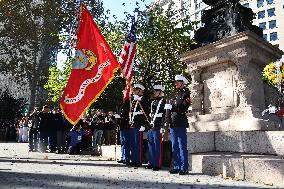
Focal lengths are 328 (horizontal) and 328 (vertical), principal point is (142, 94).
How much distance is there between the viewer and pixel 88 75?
938cm

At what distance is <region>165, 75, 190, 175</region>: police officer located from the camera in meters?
6.95

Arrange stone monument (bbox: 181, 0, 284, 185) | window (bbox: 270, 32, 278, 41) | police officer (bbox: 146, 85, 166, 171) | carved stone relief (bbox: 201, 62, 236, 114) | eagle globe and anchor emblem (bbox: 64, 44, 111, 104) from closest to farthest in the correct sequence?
stone monument (bbox: 181, 0, 284, 185) < police officer (bbox: 146, 85, 166, 171) < carved stone relief (bbox: 201, 62, 236, 114) < eagle globe and anchor emblem (bbox: 64, 44, 111, 104) < window (bbox: 270, 32, 278, 41)

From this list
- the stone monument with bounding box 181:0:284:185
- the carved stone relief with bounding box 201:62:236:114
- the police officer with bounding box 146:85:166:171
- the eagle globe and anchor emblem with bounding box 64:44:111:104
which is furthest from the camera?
the eagle globe and anchor emblem with bounding box 64:44:111:104

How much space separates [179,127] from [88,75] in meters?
3.48

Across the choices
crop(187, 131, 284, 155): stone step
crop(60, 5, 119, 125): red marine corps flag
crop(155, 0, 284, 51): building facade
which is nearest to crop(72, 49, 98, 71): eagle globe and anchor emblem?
crop(60, 5, 119, 125): red marine corps flag

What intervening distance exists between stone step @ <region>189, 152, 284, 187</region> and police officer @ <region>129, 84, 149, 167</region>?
1721 millimetres

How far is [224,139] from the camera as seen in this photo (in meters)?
7.81

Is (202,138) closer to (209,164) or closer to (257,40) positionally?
(209,164)

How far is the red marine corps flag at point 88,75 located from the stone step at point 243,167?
3385 mm

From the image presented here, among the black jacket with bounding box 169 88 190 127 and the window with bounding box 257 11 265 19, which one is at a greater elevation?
the window with bounding box 257 11 265 19

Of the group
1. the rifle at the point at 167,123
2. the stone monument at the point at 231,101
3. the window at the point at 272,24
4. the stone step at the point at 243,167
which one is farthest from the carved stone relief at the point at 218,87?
the window at the point at 272,24

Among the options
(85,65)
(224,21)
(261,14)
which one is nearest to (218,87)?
(224,21)

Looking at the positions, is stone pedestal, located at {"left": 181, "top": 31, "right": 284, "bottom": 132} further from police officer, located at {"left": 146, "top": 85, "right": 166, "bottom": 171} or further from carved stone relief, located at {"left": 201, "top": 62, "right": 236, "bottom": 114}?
police officer, located at {"left": 146, "top": 85, "right": 166, "bottom": 171}

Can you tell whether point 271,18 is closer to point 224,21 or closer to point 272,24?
point 272,24
